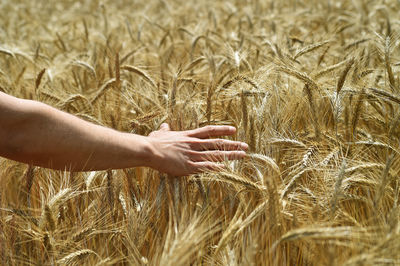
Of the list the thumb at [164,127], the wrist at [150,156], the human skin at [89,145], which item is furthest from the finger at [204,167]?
the thumb at [164,127]

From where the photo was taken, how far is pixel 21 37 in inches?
174

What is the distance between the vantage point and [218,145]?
1.58 metres

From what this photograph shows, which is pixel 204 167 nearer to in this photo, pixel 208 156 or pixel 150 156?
pixel 208 156

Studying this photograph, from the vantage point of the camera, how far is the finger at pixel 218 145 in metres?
1.49

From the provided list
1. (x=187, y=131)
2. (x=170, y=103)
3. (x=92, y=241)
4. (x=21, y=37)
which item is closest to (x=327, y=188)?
(x=187, y=131)

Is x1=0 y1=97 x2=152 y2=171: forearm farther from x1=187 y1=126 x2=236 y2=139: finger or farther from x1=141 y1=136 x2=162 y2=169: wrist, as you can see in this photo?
x1=187 y1=126 x2=236 y2=139: finger

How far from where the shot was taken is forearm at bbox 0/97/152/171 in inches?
53.0

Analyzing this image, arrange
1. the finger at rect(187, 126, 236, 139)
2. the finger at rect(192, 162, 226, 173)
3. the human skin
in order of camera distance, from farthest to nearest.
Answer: the finger at rect(187, 126, 236, 139) → the finger at rect(192, 162, 226, 173) → the human skin

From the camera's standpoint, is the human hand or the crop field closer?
the crop field

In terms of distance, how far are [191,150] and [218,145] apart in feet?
0.34

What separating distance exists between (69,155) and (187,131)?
433mm

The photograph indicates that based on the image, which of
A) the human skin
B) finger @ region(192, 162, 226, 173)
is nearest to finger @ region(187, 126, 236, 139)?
the human skin

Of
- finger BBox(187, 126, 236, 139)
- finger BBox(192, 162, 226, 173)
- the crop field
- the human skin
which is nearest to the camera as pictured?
the crop field

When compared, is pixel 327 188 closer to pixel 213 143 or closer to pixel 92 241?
pixel 213 143
